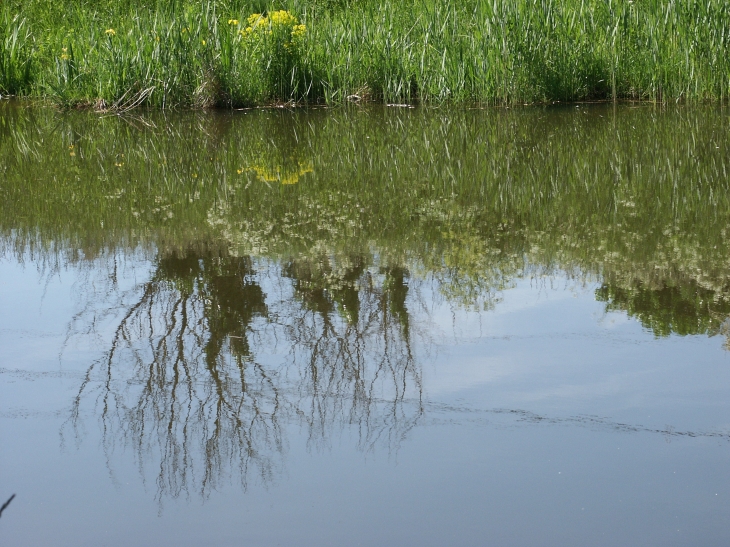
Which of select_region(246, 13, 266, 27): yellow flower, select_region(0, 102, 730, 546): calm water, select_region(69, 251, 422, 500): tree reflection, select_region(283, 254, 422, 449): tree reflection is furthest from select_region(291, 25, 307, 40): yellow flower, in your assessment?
select_region(69, 251, 422, 500): tree reflection

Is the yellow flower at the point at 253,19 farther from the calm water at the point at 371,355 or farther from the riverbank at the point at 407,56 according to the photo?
the calm water at the point at 371,355

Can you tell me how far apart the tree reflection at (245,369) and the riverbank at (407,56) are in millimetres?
5145

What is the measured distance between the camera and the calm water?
209 centimetres

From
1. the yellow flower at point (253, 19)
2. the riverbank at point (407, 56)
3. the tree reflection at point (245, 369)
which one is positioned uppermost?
the yellow flower at point (253, 19)

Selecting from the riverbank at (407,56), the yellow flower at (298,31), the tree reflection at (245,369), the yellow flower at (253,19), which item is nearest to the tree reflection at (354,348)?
the tree reflection at (245,369)

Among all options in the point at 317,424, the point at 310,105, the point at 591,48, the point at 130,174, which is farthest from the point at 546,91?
the point at 317,424

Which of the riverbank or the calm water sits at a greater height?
the riverbank

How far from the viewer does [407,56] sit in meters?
8.67

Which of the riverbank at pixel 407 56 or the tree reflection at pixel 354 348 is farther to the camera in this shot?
the riverbank at pixel 407 56

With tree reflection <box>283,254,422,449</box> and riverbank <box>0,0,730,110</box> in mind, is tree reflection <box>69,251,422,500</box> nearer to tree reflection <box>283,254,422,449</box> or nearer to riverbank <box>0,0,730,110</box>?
tree reflection <box>283,254,422,449</box>

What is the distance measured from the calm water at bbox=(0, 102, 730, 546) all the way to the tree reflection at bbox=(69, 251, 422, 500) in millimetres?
11

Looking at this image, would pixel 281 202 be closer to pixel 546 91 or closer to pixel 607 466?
pixel 607 466

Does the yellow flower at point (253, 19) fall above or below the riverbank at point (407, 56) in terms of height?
above

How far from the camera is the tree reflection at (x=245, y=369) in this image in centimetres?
238
